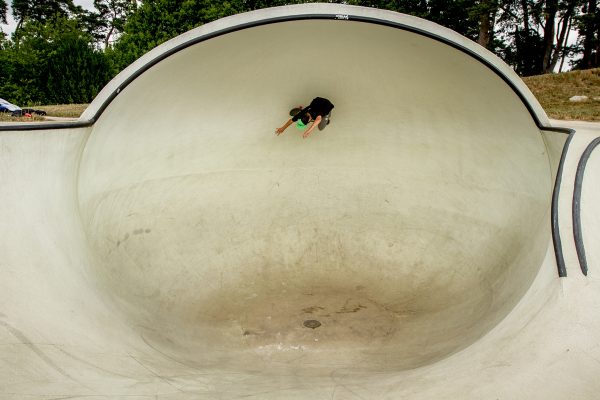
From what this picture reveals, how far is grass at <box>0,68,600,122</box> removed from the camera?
16031 millimetres

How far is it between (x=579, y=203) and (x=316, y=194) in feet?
13.5

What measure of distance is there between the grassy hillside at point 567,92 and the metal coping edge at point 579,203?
11.6 m

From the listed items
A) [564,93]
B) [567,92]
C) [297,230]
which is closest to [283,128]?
[297,230]

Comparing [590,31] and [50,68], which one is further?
[50,68]

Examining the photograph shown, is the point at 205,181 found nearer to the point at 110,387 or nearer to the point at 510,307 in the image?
the point at 110,387

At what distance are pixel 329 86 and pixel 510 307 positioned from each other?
14.3 ft

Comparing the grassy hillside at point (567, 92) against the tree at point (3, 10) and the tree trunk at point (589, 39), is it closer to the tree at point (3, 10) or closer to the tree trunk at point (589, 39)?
the tree trunk at point (589, 39)

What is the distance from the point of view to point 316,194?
298 inches

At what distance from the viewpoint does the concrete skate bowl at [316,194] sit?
5137mm

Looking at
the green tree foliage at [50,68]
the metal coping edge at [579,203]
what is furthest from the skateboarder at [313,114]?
the green tree foliage at [50,68]

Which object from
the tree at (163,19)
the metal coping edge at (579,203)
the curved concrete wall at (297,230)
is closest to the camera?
the curved concrete wall at (297,230)

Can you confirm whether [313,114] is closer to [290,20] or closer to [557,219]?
[290,20]

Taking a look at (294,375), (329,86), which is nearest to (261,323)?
(294,375)

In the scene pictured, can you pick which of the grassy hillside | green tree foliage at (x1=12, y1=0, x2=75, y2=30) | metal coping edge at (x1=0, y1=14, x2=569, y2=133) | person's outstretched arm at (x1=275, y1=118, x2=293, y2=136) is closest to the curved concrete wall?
metal coping edge at (x1=0, y1=14, x2=569, y2=133)
